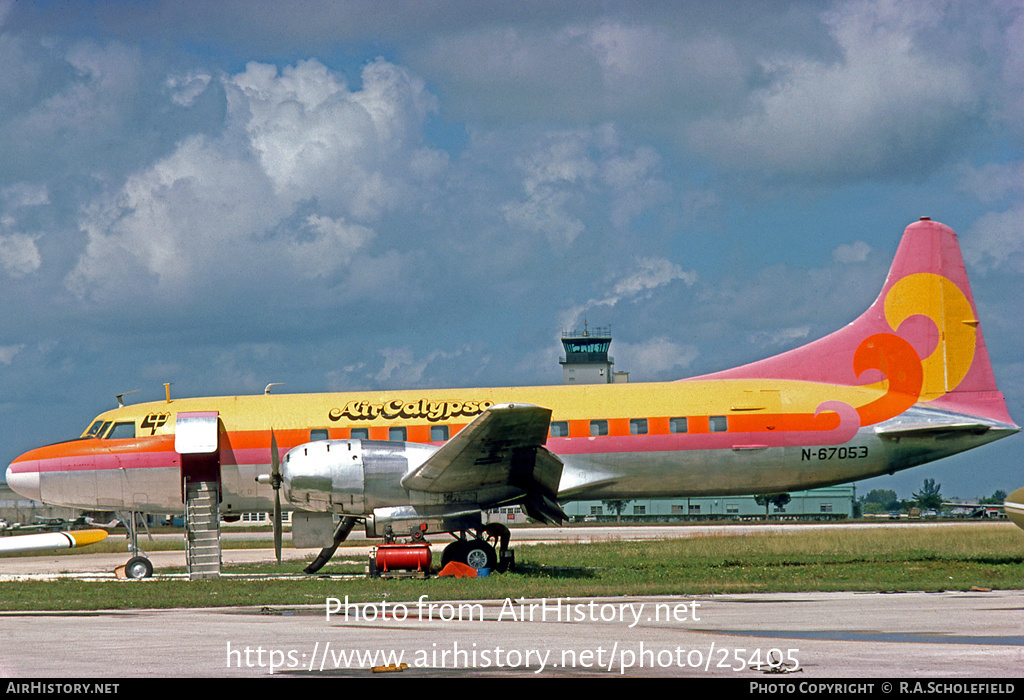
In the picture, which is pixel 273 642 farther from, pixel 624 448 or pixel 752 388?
pixel 752 388

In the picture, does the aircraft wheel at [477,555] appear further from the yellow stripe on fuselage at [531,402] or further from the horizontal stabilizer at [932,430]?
the horizontal stabilizer at [932,430]

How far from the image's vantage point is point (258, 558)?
3203cm

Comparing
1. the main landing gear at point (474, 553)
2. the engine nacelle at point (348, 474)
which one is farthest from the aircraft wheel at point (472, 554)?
the engine nacelle at point (348, 474)

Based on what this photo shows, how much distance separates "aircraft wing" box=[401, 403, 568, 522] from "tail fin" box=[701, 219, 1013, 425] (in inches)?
221

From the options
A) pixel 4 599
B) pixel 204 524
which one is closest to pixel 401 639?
pixel 4 599

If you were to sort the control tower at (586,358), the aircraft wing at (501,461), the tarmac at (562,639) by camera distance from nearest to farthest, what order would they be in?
the tarmac at (562,639)
the aircraft wing at (501,461)
the control tower at (586,358)

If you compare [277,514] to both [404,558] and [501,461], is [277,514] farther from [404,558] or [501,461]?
[501,461]

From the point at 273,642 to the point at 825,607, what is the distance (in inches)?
326

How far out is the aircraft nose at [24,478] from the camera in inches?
919

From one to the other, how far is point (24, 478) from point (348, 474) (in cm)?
924

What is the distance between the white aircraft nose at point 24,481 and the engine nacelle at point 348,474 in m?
7.47

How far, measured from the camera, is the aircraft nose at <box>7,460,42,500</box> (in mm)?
23344

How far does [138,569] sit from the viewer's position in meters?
22.8

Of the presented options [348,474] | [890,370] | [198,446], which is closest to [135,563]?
[198,446]
